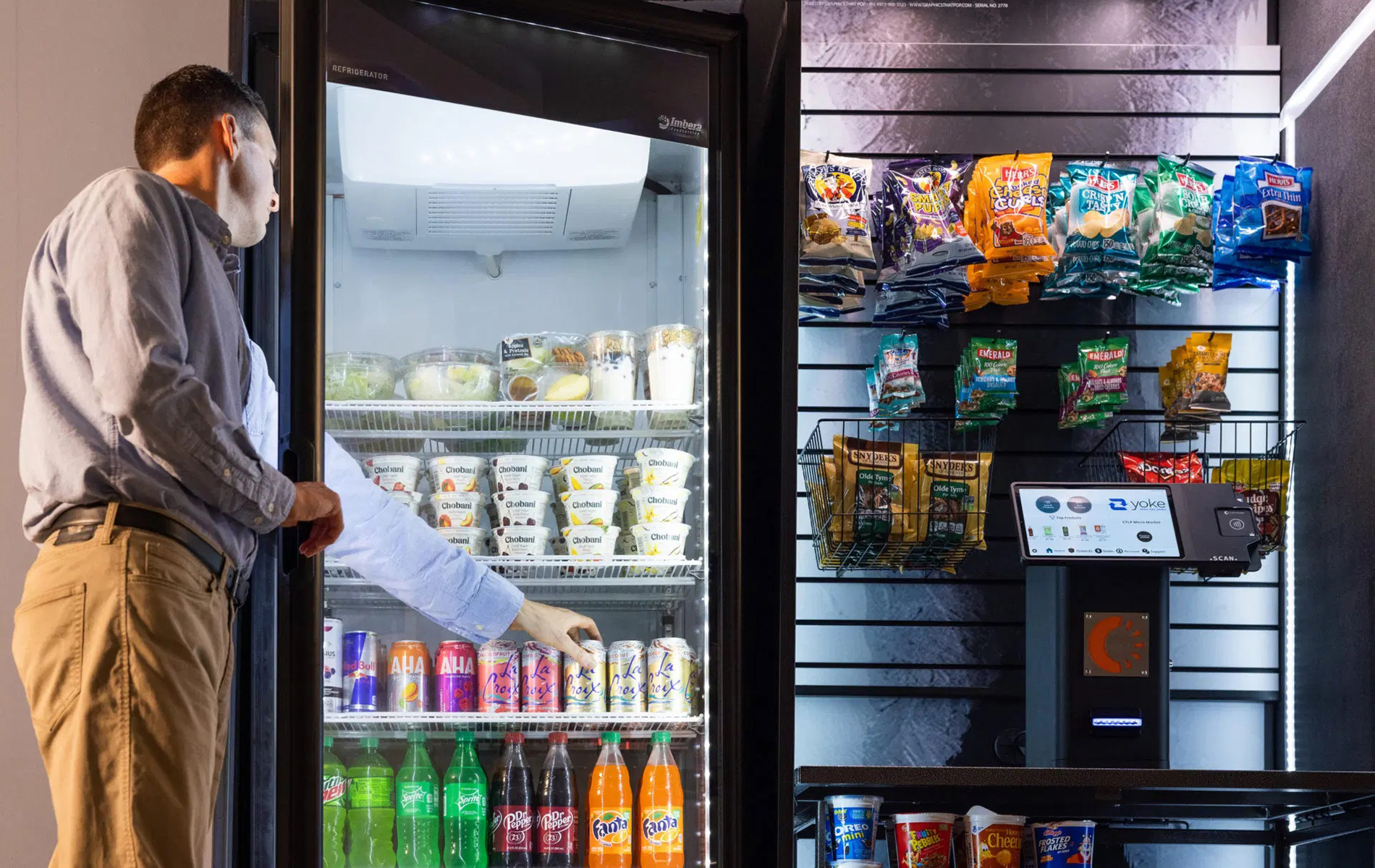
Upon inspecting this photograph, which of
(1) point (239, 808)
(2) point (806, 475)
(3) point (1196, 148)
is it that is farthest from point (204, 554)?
(3) point (1196, 148)

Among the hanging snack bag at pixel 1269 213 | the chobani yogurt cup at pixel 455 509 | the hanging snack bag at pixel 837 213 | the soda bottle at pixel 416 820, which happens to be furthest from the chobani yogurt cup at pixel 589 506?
the hanging snack bag at pixel 1269 213

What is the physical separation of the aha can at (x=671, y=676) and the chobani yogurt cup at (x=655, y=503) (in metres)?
0.27

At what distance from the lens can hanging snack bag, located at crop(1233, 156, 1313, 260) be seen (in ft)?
10.5

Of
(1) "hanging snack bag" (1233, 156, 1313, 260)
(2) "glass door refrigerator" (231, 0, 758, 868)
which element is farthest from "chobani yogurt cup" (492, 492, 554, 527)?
(1) "hanging snack bag" (1233, 156, 1313, 260)

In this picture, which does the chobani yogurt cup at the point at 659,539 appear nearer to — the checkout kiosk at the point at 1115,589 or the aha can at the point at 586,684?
the aha can at the point at 586,684

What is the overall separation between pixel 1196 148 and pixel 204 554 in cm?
278

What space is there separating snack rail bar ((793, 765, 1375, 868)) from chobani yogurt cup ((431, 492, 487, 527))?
2.95 feet

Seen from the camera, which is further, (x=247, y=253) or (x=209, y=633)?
(x=247, y=253)

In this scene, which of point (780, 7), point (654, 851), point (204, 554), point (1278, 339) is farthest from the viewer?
point (1278, 339)

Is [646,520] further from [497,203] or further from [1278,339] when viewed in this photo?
[1278,339]

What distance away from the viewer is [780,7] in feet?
9.71

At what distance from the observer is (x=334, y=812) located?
2740 mm

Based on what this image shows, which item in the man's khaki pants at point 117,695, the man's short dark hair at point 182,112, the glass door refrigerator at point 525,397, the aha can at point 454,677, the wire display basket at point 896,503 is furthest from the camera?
the wire display basket at point 896,503

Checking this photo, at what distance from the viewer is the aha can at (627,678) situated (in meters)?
2.82
